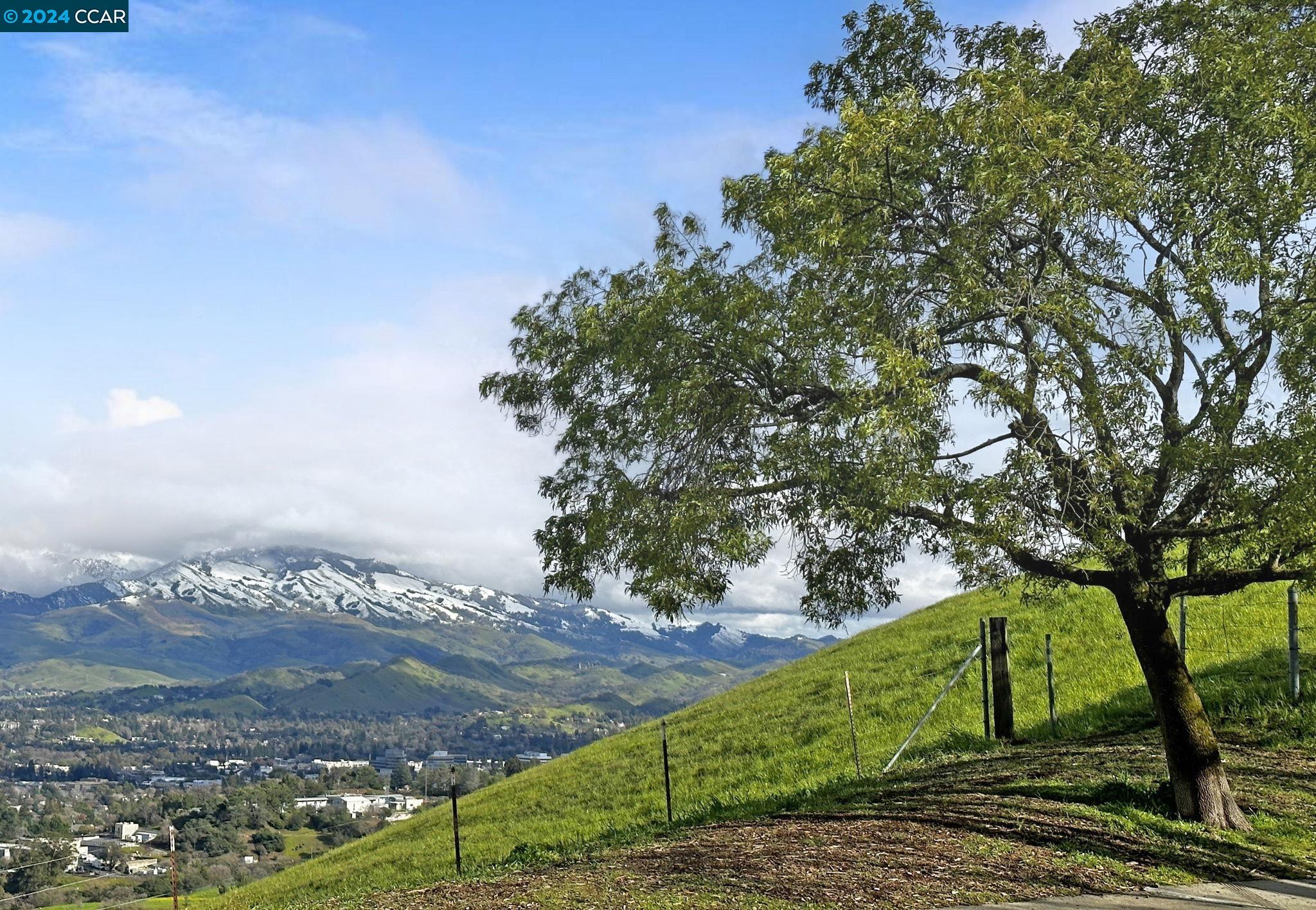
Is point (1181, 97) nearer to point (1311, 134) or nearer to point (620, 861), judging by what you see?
point (1311, 134)

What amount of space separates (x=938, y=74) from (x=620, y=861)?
46.2ft

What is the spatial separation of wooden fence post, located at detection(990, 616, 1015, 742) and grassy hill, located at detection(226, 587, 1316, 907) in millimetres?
853

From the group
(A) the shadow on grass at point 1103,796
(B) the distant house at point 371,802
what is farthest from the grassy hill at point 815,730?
(B) the distant house at point 371,802

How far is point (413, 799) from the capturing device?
135m

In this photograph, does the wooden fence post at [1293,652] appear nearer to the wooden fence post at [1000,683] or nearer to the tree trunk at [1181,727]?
the wooden fence post at [1000,683]

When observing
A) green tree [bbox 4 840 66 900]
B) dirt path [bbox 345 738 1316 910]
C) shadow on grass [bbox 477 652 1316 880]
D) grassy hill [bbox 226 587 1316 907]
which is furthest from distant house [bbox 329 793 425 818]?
dirt path [bbox 345 738 1316 910]

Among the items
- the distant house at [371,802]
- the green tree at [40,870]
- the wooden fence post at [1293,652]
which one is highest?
the wooden fence post at [1293,652]

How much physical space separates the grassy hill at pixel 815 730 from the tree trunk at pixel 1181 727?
727 cm

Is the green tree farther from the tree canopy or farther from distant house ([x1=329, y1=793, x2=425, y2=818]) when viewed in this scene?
the tree canopy

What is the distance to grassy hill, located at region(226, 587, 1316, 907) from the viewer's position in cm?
2444

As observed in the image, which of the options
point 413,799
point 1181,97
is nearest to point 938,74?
point 1181,97

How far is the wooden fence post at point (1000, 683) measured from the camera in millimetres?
23781

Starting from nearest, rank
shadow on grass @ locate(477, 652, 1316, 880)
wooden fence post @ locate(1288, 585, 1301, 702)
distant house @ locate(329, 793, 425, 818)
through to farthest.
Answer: shadow on grass @ locate(477, 652, 1316, 880) < wooden fence post @ locate(1288, 585, 1301, 702) < distant house @ locate(329, 793, 425, 818)

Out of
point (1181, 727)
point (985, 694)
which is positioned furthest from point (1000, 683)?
point (1181, 727)
